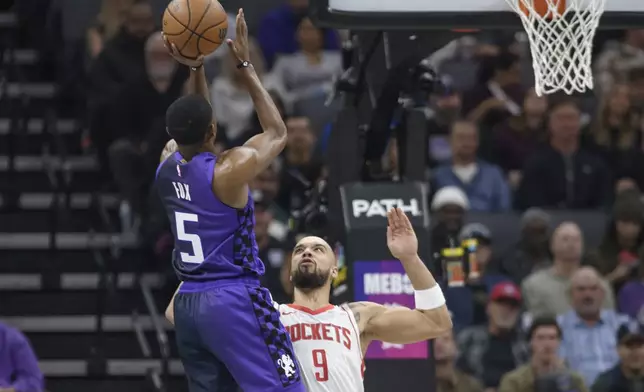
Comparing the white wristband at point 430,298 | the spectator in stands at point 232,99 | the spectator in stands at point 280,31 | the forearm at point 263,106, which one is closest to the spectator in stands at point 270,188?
the spectator in stands at point 232,99

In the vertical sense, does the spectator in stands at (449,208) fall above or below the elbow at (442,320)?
above

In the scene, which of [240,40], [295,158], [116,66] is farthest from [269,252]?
[240,40]

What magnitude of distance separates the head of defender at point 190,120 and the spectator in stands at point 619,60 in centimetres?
687

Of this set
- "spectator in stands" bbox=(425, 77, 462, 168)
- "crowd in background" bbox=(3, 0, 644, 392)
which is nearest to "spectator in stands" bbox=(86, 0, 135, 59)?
"crowd in background" bbox=(3, 0, 644, 392)

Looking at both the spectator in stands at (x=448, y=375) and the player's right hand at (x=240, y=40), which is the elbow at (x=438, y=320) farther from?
the spectator in stands at (x=448, y=375)

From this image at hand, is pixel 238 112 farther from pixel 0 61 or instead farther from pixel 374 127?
pixel 374 127

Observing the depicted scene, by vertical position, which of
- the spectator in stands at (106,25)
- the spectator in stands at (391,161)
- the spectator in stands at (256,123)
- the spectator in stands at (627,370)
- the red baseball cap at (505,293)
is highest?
the spectator in stands at (106,25)

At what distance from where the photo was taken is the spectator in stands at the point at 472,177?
12352 millimetres

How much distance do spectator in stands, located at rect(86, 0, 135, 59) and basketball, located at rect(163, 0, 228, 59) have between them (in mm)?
6017

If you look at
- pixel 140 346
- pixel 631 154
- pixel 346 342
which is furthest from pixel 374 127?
pixel 631 154

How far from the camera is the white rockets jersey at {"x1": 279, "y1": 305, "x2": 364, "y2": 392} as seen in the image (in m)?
7.50

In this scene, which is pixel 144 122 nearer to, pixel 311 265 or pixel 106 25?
pixel 106 25

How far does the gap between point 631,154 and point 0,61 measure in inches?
213

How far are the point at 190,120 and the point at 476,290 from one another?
5.04m
